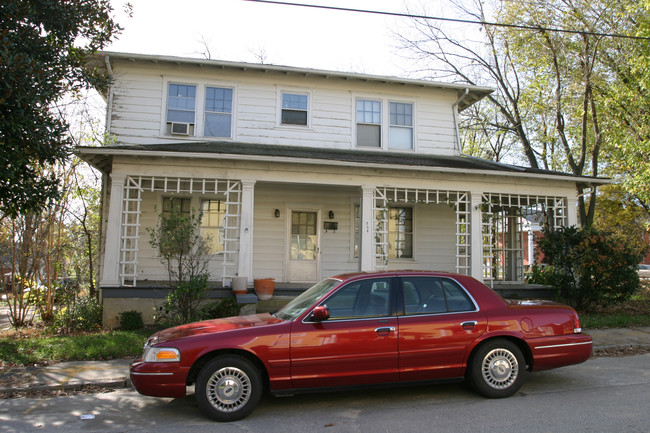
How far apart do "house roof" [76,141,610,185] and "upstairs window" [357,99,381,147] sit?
19.8 inches

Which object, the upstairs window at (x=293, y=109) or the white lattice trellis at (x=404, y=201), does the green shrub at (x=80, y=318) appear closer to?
the white lattice trellis at (x=404, y=201)

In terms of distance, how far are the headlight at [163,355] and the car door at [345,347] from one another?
119 cm

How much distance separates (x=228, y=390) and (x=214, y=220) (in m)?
8.37

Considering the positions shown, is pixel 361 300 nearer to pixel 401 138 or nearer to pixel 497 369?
pixel 497 369

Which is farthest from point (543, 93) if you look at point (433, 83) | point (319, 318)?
point (319, 318)

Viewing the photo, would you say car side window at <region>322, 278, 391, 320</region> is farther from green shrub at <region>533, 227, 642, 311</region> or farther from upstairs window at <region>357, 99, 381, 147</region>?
upstairs window at <region>357, 99, 381, 147</region>

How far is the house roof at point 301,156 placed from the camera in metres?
10.2

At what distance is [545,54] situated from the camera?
18172 millimetres

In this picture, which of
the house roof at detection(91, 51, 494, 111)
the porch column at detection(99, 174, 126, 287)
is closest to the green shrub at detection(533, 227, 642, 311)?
the house roof at detection(91, 51, 494, 111)

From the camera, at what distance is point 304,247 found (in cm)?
1330

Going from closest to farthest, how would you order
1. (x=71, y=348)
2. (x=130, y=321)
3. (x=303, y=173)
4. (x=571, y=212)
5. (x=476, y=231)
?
(x=71, y=348), (x=130, y=321), (x=303, y=173), (x=476, y=231), (x=571, y=212)

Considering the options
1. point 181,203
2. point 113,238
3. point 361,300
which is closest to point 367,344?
point 361,300

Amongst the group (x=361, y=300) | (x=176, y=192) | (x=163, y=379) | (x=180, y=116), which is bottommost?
(x=163, y=379)

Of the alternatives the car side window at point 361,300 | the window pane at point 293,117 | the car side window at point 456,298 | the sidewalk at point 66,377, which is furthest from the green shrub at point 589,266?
the car side window at point 361,300
